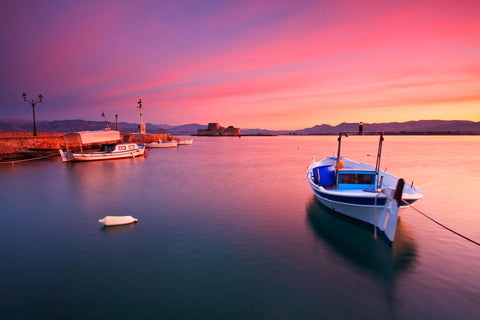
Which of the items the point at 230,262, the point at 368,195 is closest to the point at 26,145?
the point at 230,262

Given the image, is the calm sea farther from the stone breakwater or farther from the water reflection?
the stone breakwater

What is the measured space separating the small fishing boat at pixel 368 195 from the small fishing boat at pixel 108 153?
37.4 metres

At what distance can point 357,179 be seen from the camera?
543 inches

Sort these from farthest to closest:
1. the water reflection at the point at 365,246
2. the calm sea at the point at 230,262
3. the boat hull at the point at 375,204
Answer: the boat hull at the point at 375,204 < the water reflection at the point at 365,246 < the calm sea at the point at 230,262

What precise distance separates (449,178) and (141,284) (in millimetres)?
32870

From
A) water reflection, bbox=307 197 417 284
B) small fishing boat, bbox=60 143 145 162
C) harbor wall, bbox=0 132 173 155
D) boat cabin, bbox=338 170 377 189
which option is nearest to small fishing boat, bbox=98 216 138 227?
water reflection, bbox=307 197 417 284

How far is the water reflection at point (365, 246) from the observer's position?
9.05 meters

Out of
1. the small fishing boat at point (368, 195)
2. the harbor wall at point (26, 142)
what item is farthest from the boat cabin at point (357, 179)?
the harbor wall at point (26, 142)

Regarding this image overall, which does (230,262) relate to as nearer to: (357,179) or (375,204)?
(375,204)

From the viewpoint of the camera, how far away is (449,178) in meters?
27.0

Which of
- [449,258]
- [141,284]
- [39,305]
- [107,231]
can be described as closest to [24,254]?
[107,231]

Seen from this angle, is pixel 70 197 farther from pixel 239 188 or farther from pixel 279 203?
pixel 279 203

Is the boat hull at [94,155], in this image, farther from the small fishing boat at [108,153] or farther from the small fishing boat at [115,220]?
the small fishing boat at [115,220]

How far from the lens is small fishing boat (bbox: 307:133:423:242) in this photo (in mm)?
10094
